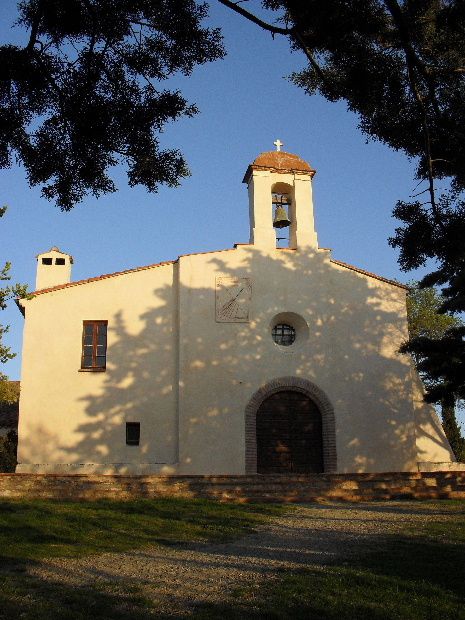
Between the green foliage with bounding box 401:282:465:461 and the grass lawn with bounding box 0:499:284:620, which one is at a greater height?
the green foliage with bounding box 401:282:465:461

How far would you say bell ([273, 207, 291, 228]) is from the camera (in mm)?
20094

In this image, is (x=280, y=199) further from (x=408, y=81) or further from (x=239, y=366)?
(x=408, y=81)

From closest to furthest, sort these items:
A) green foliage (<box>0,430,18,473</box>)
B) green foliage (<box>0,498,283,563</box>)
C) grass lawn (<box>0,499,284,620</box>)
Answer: grass lawn (<box>0,499,284,620</box>) → green foliage (<box>0,498,283,563</box>) → green foliage (<box>0,430,18,473</box>)

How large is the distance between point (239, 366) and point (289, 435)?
8.58 feet

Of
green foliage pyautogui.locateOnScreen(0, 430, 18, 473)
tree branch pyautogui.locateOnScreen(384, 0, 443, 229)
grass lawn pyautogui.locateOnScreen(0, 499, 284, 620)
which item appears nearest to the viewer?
tree branch pyautogui.locateOnScreen(384, 0, 443, 229)

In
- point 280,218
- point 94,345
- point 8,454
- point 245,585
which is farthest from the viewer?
point 8,454

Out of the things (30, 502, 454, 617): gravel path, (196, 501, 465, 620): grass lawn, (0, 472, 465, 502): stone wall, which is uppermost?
(0, 472, 465, 502): stone wall

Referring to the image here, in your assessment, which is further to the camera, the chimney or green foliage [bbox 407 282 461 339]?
green foliage [bbox 407 282 461 339]

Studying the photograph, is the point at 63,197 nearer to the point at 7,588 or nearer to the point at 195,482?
the point at 7,588

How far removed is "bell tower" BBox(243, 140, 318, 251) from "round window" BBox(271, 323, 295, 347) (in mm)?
2644

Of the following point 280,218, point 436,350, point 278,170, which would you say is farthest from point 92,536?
point 278,170

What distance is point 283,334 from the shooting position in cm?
1984

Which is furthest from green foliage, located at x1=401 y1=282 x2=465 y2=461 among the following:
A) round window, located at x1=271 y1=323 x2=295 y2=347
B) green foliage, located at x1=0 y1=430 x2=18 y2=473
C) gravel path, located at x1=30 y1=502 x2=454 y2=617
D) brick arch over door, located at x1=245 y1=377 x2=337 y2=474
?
green foliage, located at x1=0 y1=430 x2=18 y2=473

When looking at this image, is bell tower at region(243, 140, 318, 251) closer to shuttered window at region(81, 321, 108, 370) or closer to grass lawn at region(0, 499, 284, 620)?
shuttered window at region(81, 321, 108, 370)
